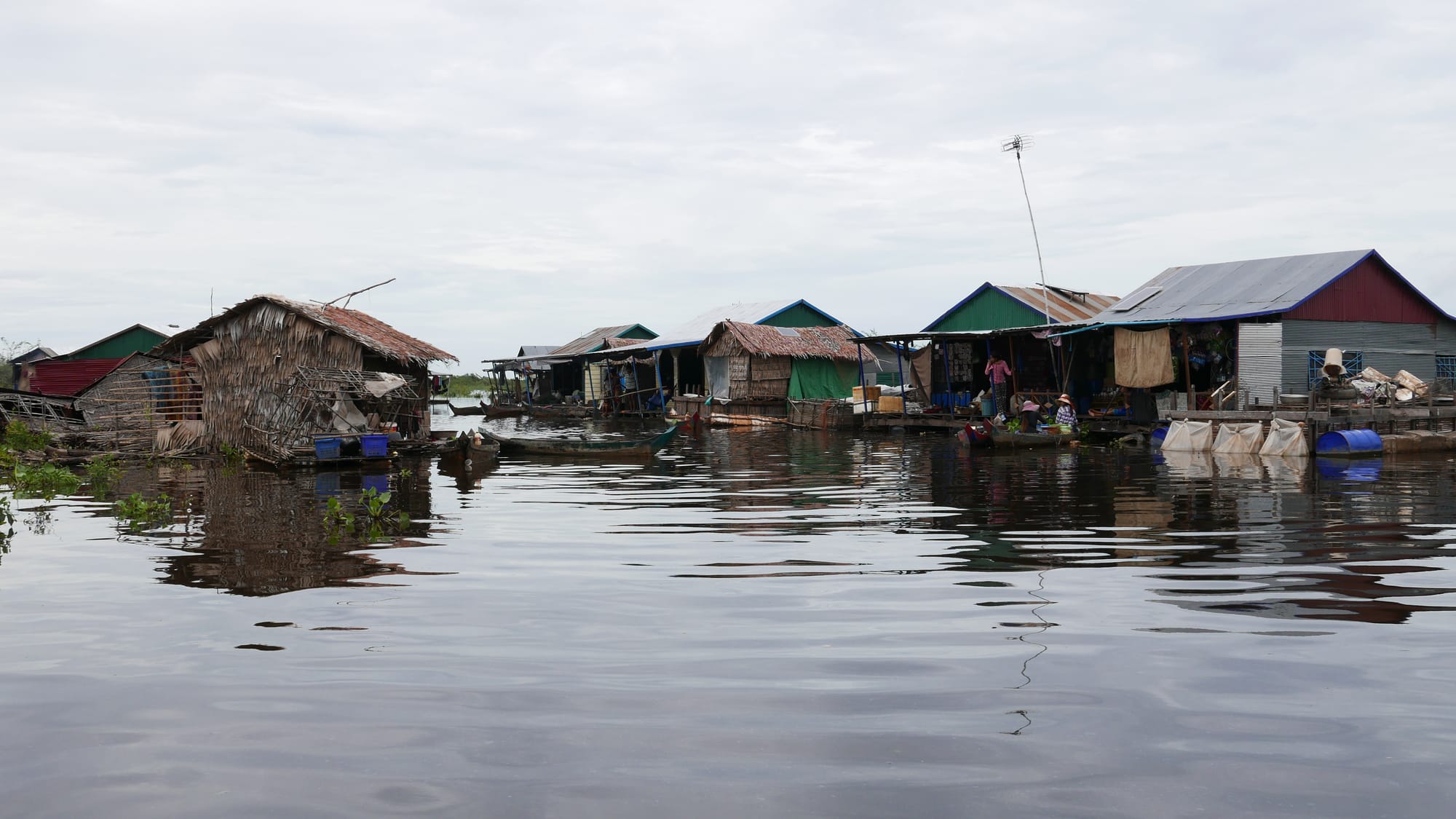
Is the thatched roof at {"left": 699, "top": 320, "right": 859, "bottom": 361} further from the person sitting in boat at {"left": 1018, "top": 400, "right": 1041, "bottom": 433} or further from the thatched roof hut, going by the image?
the person sitting in boat at {"left": 1018, "top": 400, "right": 1041, "bottom": 433}

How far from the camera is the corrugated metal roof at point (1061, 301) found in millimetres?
Result: 32594

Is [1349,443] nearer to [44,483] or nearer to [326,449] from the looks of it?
[326,449]

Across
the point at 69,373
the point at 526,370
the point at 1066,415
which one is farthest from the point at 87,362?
the point at 1066,415

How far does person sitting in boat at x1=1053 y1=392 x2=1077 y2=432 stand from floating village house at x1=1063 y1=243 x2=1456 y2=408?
68.4 inches

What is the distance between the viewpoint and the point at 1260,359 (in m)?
23.9

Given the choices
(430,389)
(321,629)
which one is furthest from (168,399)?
(321,629)

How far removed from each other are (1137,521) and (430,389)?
2091 cm

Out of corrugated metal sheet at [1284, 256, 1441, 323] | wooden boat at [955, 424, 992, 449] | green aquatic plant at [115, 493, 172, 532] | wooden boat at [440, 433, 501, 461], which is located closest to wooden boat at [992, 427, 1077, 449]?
wooden boat at [955, 424, 992, 449]

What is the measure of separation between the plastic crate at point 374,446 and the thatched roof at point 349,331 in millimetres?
2586

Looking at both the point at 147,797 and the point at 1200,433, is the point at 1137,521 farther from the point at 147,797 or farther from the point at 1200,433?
the point at 1200,433

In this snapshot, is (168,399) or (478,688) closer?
(478,688)

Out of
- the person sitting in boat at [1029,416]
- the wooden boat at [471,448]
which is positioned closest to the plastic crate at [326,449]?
the wooden boat at [471,448]

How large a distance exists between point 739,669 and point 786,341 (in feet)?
109

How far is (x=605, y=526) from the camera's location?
11688 mm
